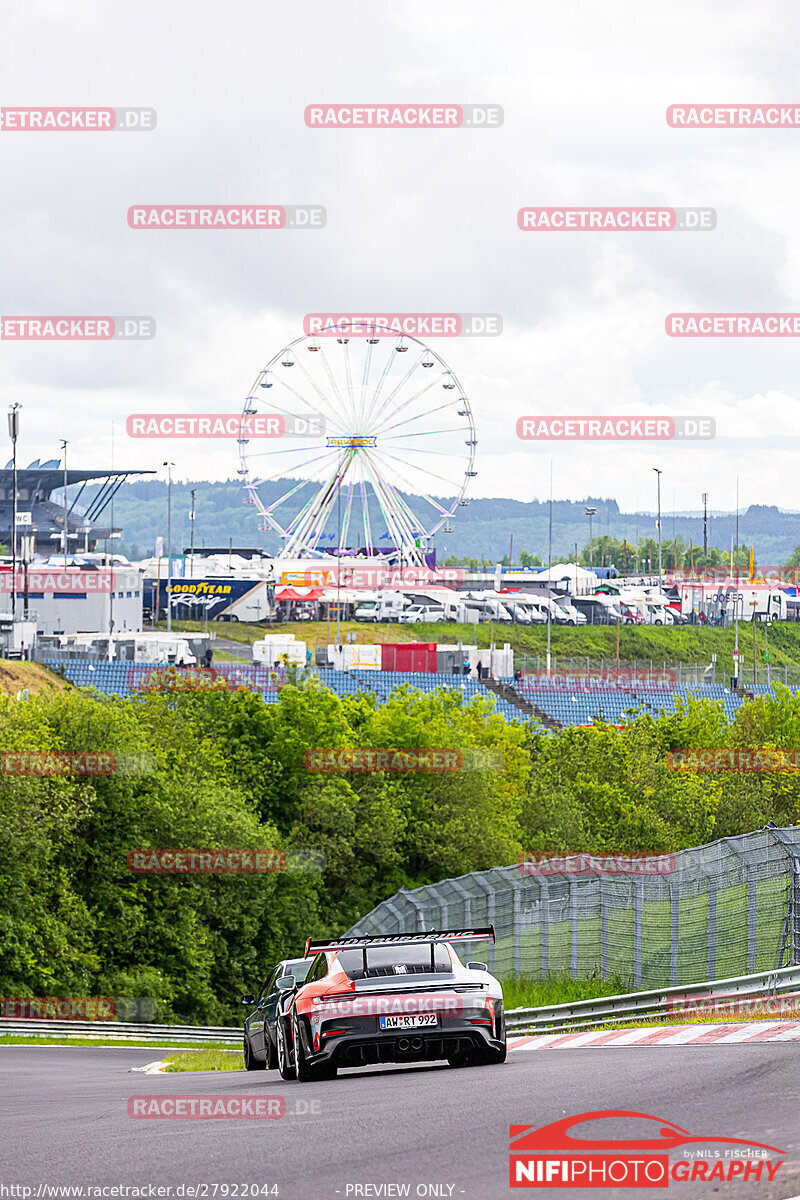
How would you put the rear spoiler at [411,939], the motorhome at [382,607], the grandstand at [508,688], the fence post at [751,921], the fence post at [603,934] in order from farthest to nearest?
the motorhome at [382,607]
the grandstand at [508,688]
the fence post at [603,934]
the fence post at [751,921]
the rear spoiler at [411,939]

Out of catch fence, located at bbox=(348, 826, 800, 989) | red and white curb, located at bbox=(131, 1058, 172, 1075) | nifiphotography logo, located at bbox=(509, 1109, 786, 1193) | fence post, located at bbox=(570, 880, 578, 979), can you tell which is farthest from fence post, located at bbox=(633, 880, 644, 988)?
nifiphotography logo, located at bbox=(509, 1109, 786, 1193)

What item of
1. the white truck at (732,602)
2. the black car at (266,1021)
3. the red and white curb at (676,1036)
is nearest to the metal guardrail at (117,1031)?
the black car at (266,1021)

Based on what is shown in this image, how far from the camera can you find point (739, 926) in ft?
53.2

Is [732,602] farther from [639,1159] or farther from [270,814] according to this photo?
[639,1159]

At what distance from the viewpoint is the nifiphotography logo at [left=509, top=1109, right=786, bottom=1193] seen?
21.9ft

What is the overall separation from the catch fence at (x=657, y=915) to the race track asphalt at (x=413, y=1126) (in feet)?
14.8

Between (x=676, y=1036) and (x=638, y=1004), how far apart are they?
3116mm

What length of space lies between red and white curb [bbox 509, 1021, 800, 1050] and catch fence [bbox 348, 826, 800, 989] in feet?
7.90

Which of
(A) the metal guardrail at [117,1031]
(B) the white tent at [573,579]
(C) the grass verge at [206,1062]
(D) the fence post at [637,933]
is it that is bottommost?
(A) the metal guardrail at [117,1031]

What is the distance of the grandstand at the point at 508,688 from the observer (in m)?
74.9

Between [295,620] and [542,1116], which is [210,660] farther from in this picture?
[542,1116]

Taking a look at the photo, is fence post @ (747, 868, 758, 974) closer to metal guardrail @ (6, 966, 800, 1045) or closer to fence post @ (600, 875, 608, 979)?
metal guardrail @ (6, 966, 800, 1045)

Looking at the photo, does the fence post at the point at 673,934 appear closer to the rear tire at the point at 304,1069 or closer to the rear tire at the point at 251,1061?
the rear tire at the point at 251,1061

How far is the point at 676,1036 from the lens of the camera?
12.5 m
